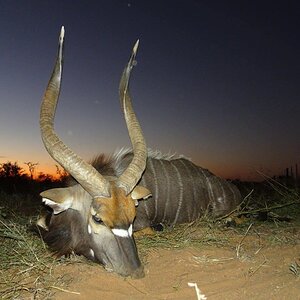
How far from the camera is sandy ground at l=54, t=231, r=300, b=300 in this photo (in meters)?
2.42

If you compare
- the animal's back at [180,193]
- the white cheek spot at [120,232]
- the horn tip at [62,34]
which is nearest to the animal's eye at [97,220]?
the white cheek spot at [120,232]

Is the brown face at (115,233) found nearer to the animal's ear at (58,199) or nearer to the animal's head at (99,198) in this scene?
the animal's head at (99,198)

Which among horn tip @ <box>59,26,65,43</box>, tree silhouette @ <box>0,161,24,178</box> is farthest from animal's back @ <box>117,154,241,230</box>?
tree silhouette @ <box>0,161,24,178</box>

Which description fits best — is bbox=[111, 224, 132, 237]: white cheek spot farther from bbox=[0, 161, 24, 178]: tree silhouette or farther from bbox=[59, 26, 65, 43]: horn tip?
bbox=[0, 161, 24, 178]: tree silhouette

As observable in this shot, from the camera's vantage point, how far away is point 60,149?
3180mm

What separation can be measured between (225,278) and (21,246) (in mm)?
1761

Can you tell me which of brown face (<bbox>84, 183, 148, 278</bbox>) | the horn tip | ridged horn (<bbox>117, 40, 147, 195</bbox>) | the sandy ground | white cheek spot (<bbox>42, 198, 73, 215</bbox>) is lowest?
the sandy ground

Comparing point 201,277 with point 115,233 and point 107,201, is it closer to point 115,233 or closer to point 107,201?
point 115,233

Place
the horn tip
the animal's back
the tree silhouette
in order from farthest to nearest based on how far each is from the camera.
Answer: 1. the tree silhouette
2. the animal's back
3. the horn tip

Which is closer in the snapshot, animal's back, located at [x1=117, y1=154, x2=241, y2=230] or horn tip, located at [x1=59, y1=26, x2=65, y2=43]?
horn tip, located at [x1=59, y1=26, x2=65, y2=43]

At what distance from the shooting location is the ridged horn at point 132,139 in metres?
3.25

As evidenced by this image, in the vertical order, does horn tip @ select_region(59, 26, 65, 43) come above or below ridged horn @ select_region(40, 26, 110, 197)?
above

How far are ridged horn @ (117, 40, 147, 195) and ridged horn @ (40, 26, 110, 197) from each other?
0.65 feet

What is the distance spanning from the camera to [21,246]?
342cm
